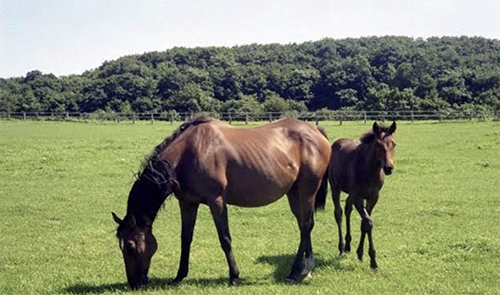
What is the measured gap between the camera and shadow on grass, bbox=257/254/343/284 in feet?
23.4

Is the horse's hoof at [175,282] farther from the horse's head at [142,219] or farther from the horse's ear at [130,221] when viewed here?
the horse's ear at [130,221]

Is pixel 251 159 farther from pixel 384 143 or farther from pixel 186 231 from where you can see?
pixel 384 143

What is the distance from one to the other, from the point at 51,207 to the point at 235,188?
25.8 ft

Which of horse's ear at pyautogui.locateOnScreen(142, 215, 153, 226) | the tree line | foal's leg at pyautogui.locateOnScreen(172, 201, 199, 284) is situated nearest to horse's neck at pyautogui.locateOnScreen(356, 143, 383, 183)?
foal's leg at pyautogui.locateOnScreen(172, 201, 199, 284)

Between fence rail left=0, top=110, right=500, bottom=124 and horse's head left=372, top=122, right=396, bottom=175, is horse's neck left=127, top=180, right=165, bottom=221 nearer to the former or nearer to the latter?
horse's head left=372, top=122, right=396, bottom=175

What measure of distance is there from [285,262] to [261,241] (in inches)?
56.7

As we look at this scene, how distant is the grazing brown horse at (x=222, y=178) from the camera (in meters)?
6.16

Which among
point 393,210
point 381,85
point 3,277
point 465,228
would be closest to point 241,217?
point 393,210

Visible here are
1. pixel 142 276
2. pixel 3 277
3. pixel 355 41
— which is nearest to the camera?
pixel 142 276

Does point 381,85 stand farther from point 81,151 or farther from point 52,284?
point 52,284

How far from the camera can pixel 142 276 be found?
20.3 feet

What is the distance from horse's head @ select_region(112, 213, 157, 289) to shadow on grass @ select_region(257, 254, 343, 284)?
6.10ft

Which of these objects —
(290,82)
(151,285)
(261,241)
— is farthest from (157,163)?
(290,82)

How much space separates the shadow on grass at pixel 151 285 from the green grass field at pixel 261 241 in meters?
0.01
